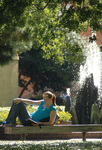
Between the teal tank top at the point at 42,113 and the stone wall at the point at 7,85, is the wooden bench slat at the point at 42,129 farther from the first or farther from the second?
the stone wall at the point at 7,85

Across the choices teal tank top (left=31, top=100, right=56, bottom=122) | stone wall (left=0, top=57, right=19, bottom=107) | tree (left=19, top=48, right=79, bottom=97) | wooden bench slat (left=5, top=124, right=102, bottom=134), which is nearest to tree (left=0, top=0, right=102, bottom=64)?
teal tank top (left=31, top=100, right=56, bottom=122)

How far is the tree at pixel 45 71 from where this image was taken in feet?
134

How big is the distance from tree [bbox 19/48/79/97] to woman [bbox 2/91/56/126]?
31.2 meters

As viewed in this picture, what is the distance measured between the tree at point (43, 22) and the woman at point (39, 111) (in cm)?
177

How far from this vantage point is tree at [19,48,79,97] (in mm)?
40812

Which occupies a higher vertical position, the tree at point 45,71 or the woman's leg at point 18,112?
the tree at point 45,71

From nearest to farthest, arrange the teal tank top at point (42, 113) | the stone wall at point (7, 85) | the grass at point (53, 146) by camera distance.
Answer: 1. the grass at point (53, 146)
2. the teal tank top at point (42, 113)
3. the stone wall at point (7, 85)

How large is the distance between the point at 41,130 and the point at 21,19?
2.82 m

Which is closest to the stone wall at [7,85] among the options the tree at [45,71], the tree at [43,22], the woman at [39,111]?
the tree at [43,22]

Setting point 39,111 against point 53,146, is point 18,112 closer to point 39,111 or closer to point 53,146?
point 39,111

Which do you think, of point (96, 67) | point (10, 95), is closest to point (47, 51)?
point (10, 95)

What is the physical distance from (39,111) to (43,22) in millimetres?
4344

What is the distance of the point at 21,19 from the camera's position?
32.0ft

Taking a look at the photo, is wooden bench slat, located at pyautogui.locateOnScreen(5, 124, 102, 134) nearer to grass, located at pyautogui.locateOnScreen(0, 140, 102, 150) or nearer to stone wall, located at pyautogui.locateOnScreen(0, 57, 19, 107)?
grass, located at pyautogui.locateOnScreen(0, 140, 102, 150)
